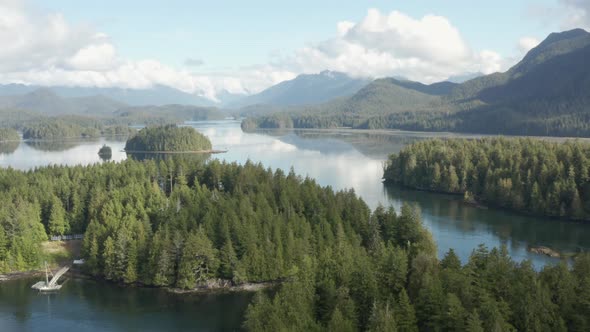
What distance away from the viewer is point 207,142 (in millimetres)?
136125

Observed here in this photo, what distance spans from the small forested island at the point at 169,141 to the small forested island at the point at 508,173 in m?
62.5

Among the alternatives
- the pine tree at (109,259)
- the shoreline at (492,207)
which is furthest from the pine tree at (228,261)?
the shoreline at (492,207)

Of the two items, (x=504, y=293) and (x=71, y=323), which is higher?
(x=504, y=293)

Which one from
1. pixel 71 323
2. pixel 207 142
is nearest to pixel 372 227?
pixel 71 323

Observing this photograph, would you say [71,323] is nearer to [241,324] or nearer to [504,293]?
[241,324]

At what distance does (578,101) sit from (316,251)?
157289 millimetres

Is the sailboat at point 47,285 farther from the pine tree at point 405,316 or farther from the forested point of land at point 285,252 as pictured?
the pine tree at point 405,316

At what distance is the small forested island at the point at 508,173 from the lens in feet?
192

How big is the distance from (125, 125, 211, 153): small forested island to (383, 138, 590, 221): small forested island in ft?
205

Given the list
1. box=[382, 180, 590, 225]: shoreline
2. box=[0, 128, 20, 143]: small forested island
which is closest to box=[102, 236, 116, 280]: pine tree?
box=[382, 180, 590, 225]: shoreline

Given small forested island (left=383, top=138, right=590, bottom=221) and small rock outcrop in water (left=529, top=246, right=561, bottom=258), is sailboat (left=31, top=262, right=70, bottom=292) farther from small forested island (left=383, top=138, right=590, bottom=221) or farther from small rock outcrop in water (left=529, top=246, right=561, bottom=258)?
small forested island (left=383, top=138, right=590, bottom=221)

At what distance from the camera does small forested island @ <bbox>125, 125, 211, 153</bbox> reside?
132 metres

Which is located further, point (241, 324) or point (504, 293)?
point (241, 324)

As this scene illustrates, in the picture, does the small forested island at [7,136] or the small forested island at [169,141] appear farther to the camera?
the small forested island at [7,136]
